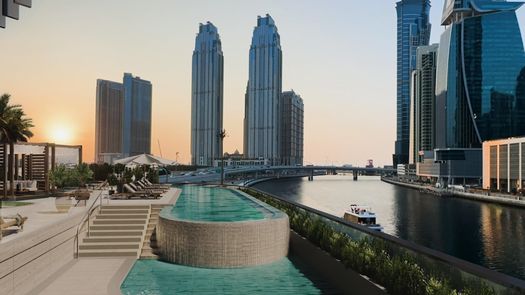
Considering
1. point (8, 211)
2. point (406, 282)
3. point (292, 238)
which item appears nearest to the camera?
point (406, 282)

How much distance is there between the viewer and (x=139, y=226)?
17.9 m

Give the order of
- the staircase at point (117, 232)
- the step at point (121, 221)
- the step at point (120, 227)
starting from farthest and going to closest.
→ the step at point (121, 221), the step at point (120, 227), the staircase at point (117, 232)

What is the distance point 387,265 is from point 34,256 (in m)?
9.34

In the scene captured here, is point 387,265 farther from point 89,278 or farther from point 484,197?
point 484,197

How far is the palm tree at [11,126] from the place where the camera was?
26.4 meters

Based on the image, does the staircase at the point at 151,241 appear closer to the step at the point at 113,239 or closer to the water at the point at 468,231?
the step at the point at 113,239

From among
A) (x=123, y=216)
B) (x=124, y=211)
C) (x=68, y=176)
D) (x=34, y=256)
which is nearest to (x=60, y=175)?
(x=68, y=176)

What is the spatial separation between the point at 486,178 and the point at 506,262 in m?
112

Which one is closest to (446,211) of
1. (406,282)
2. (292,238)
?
(292,238)

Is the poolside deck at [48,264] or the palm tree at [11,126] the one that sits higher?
the palm tree at [11,126]

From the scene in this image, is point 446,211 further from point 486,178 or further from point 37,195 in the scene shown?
point 37,195

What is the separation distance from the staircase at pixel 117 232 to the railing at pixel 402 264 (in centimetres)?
672

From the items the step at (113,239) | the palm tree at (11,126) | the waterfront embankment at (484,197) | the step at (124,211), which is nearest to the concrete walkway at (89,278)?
the step at (113,239)

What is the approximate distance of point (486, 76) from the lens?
182 m
